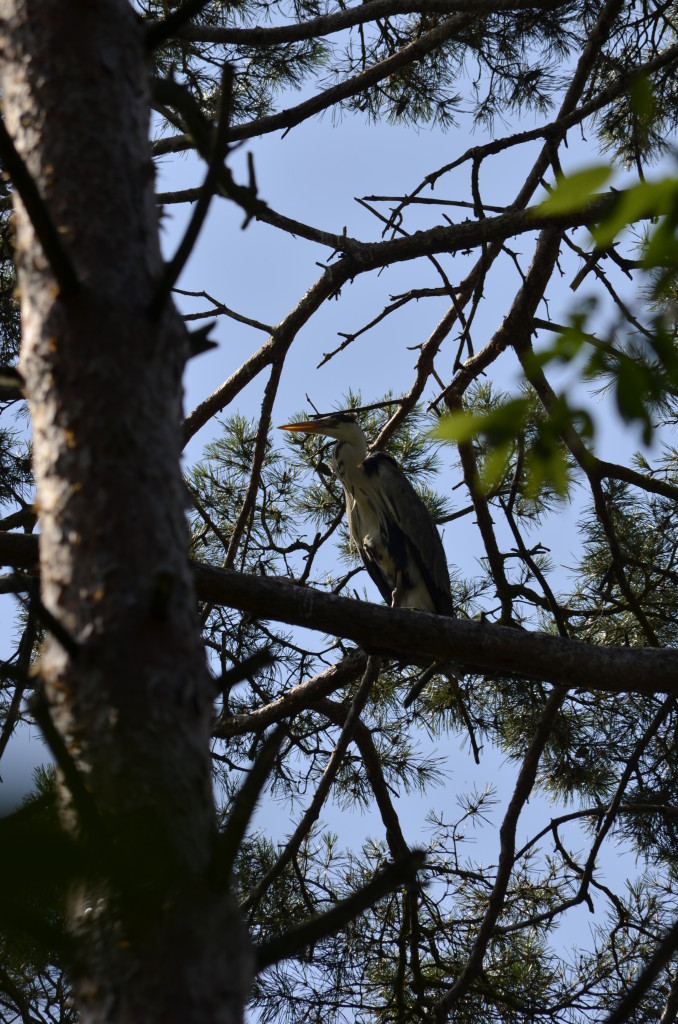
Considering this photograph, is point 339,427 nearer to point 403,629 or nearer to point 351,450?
point 351,450

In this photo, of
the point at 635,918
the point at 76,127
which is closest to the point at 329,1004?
the point at 635,918

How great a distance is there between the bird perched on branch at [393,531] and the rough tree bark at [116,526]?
3.49 m

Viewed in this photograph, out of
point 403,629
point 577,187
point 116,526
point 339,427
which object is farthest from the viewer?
point 339,427

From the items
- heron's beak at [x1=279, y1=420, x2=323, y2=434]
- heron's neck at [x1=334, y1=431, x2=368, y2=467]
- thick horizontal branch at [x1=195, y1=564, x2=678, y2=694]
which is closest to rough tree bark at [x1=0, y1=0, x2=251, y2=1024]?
thick horizontal branch at [x1=195, y1=564, x2=678, y2=694]

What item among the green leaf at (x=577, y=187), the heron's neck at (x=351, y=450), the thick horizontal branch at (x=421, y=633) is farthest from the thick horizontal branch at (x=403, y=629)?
the heron's neck at (x=351, y=450)

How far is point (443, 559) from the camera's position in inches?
185

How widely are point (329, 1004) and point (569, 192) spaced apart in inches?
112

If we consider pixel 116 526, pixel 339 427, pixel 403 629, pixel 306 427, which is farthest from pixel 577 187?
pixel 339 427

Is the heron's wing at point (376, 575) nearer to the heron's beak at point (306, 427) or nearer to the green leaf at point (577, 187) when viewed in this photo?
the heron's beak at point (306, 427)

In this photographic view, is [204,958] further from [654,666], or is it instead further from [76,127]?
[654,666]

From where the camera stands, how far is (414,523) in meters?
4.71

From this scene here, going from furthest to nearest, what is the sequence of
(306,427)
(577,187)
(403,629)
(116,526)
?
(306,427) → (403,629) → (116,526) → (577,187)

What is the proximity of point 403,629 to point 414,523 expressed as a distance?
279cm

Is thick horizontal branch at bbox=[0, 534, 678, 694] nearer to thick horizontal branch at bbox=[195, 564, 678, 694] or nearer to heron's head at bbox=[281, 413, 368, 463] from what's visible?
thick horizontal branch at bbox=[195, 564, 678, 694]
